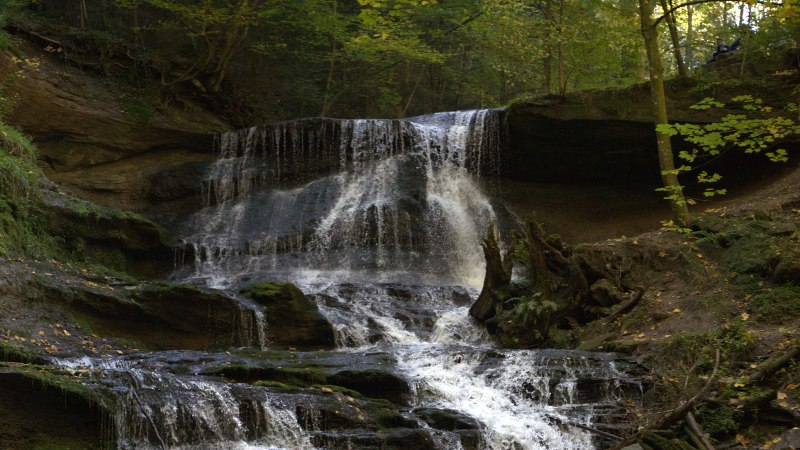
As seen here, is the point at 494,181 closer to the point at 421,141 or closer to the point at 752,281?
the point at 421,141

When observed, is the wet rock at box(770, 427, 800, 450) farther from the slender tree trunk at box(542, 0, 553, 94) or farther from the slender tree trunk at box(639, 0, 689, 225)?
the slender tree trunk at box(542, 0, 553, 94)

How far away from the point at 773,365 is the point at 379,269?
30.7 ft

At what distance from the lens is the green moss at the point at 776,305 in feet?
31.8

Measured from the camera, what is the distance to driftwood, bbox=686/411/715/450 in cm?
735

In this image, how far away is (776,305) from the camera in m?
9.91

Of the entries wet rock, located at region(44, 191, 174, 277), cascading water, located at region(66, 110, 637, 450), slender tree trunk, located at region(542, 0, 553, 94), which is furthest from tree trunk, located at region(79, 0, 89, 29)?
slender tree trunk, located at region(542, 0, 553, 94)

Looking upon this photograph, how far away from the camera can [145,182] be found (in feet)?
62.1

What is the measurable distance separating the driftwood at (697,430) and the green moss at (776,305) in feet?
8.68

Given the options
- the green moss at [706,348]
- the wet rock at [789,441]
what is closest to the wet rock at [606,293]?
the green moss at [706,348]

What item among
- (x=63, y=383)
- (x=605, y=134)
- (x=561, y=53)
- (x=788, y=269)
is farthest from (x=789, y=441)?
(x=561, y=53)

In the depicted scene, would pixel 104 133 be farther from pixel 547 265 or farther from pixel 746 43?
pixel 746 43

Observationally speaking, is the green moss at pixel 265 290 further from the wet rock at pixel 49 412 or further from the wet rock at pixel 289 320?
the wet rock at pixel 49 412

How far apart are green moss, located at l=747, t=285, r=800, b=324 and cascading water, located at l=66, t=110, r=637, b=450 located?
204 cm

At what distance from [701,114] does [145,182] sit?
13.2 meters
